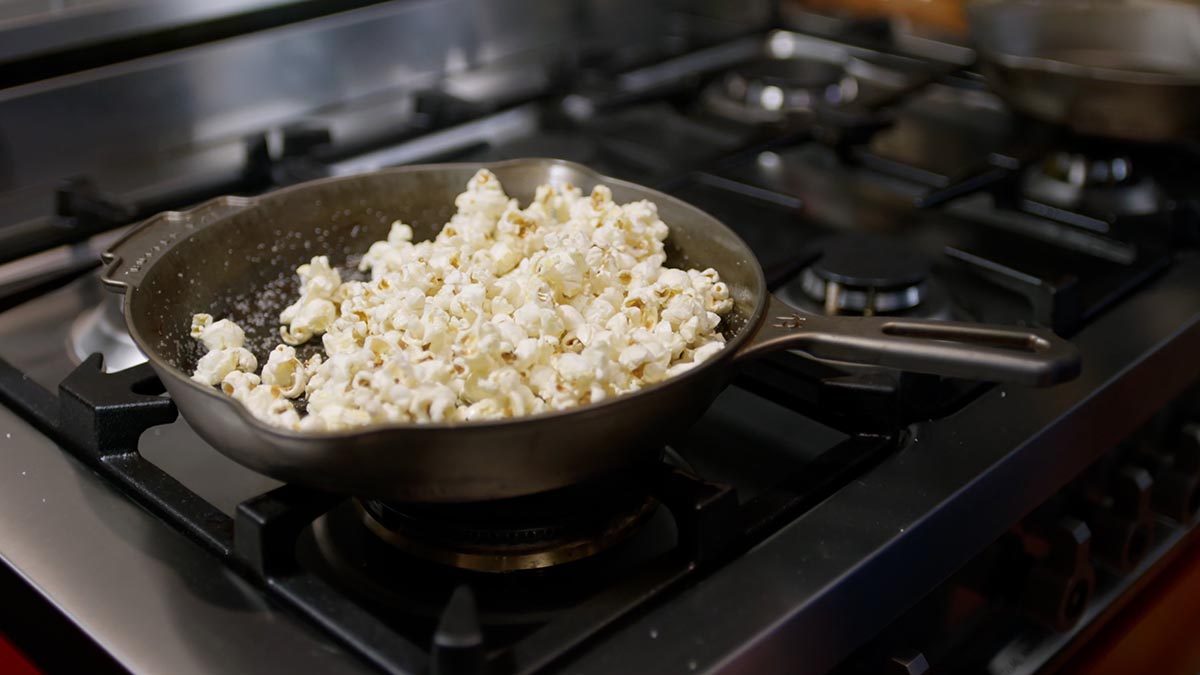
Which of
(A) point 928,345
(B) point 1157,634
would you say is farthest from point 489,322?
(B) point 1157,634

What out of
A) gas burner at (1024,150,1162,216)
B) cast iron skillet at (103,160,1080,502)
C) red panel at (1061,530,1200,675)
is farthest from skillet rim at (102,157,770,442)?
gas burner at (1024,150,1162,216)

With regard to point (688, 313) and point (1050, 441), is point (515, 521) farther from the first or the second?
point (1050, 441)

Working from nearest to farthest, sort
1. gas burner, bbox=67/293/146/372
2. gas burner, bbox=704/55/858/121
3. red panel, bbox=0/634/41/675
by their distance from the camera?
red panel, bbox=0/634/41/675 < gas burner, bbox=67/293/146/372 < gas burner, bbox=704/55/858/121

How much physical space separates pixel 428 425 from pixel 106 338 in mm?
413

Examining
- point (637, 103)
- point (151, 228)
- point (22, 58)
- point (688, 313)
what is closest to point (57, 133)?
point (22, 58)

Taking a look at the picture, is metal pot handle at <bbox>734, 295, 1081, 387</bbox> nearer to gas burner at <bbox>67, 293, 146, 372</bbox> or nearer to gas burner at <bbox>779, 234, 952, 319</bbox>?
gas burner at <bbox>779, 234, 952, 319</bbox>

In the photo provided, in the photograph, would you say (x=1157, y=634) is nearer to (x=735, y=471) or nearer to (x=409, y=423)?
(x=735, y=471)

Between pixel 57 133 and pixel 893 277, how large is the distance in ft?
2.21

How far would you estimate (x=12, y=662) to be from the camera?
61cm

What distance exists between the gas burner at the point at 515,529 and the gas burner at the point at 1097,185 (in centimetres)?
60

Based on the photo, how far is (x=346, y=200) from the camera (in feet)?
2.50

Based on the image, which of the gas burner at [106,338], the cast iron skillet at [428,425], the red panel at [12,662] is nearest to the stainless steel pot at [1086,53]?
the cast iron skillet at [428,425]

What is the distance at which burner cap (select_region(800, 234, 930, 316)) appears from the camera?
0.77 metres

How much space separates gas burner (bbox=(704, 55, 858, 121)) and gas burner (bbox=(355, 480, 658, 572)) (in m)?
0.64
